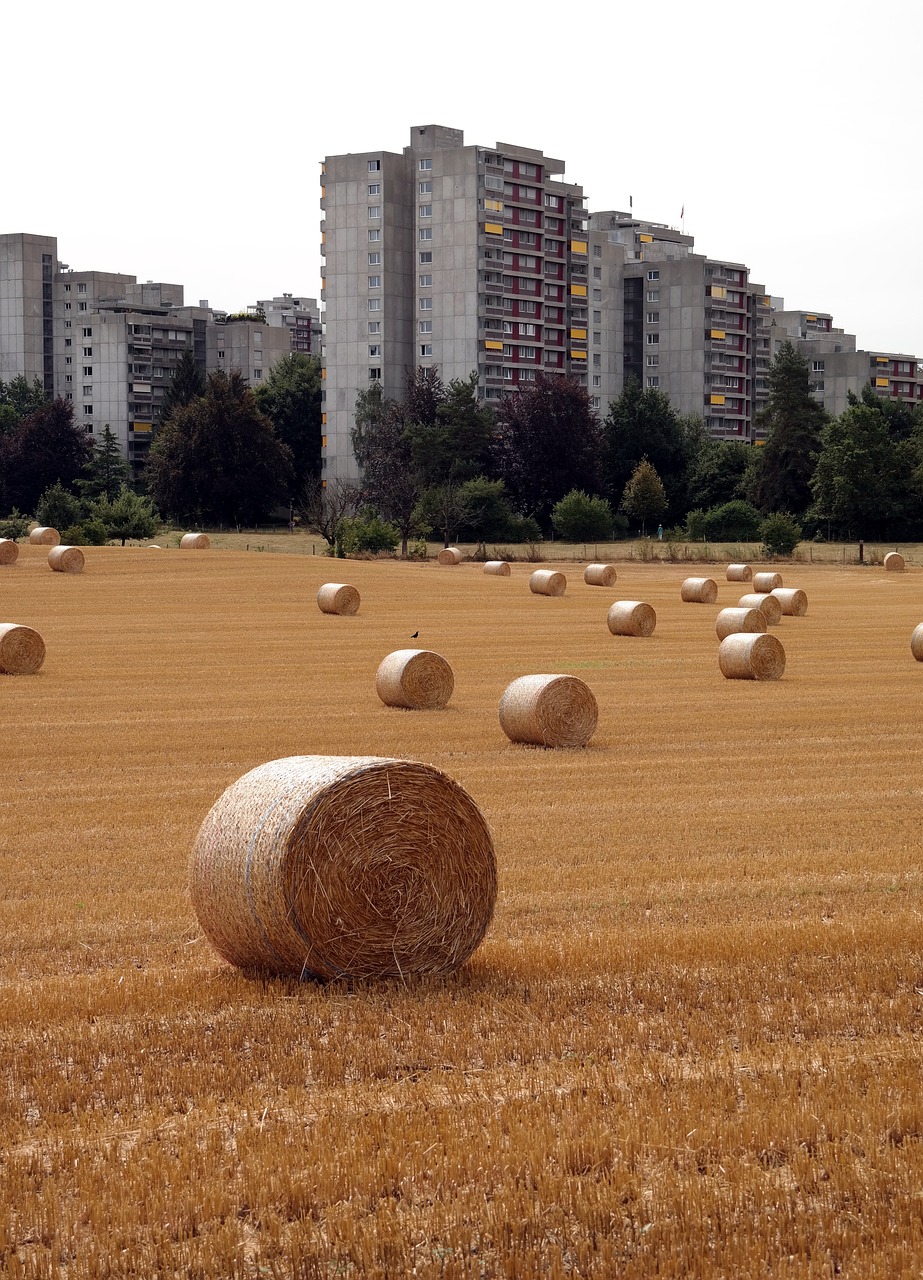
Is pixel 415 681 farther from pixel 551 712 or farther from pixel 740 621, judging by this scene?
pixel 740 621

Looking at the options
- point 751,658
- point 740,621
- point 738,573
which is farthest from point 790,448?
point 751,658

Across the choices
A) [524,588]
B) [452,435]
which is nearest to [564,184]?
[452,435]

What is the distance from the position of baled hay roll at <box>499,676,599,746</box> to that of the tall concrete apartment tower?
106 m

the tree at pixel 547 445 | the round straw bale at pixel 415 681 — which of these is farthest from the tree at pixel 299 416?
the round straw bale at pixel 415 681

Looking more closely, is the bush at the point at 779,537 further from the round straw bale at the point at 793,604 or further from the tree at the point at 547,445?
the round straw bale at the point at 793,604

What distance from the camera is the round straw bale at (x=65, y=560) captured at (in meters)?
57.6

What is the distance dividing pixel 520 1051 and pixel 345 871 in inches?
76.0

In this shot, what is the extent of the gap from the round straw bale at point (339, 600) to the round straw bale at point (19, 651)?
1704cm

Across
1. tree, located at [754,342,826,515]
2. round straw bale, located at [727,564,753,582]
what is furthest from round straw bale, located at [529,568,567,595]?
tree, located at [754,342,826,515]

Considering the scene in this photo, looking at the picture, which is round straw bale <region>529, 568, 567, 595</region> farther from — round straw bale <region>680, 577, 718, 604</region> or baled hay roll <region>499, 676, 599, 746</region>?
baled hay roll <region>499, 676, 599, 746</region>

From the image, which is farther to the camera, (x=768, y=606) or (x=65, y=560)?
(x=65, y=560)

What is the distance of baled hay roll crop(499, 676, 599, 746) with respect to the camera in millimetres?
23080

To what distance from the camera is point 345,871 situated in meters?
10.0

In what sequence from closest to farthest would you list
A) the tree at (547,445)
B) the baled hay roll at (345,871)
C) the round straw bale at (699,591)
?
the baled hay roll at (345,871) < the round straw bale at (699,591) < the tree at (547,445)
